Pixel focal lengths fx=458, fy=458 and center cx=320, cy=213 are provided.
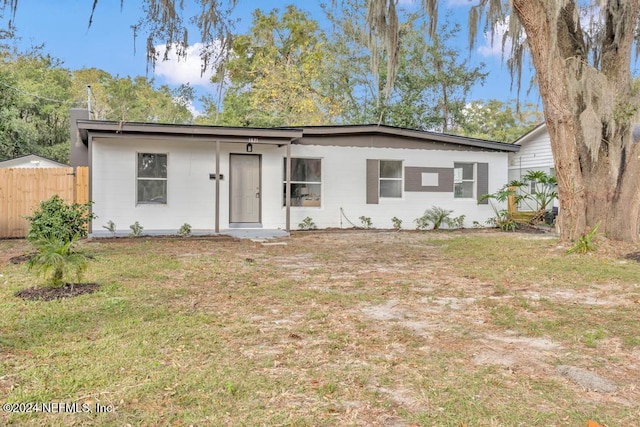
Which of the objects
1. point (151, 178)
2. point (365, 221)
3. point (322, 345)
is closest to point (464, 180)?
point (365, 221)

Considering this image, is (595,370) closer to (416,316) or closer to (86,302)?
(416,316)

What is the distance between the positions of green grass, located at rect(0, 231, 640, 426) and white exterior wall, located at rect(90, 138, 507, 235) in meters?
4.91

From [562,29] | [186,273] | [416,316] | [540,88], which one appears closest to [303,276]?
[186,273]

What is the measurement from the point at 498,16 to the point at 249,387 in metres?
9.69

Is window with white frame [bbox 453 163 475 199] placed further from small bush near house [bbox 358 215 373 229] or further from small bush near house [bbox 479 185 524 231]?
small bush near house [bbox 358 215 373 229]

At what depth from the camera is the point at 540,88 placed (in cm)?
847

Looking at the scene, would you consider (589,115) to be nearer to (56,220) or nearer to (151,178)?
(56,220)

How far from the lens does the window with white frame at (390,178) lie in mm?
13412

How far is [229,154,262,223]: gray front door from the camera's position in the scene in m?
12.0

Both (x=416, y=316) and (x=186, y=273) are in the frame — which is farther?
(x=186, y=273)

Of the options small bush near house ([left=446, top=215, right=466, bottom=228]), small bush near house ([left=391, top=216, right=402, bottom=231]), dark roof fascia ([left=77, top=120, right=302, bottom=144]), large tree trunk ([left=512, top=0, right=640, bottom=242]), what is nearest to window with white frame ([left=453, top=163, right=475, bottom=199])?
small bush near house ([left=446, top=215, right=466, bottom=228])

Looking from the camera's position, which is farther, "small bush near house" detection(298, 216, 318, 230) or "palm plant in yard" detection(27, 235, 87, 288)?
"small bush near house" detection(298, 216, 318, 230)

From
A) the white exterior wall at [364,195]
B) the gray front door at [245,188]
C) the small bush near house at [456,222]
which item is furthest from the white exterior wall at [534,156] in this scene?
the gray front door at [245,188]

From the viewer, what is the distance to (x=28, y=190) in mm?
10484
